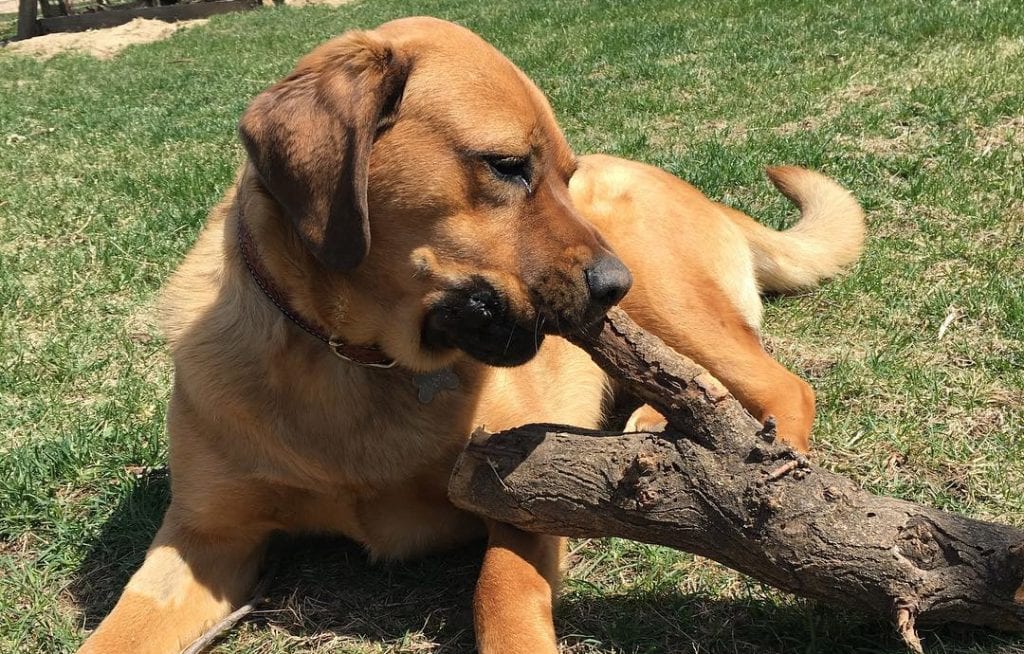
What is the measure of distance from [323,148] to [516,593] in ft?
4.03

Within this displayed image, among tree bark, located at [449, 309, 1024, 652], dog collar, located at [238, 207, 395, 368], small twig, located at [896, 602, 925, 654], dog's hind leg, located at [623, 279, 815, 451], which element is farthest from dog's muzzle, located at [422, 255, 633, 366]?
dog's hind leg, located at [623, 279, 815, 451]

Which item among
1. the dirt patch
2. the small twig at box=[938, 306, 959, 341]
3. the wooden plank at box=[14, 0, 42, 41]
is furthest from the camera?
the wooden plank at box=[14, 0, 42, 41]

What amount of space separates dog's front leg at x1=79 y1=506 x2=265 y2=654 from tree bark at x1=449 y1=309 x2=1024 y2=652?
2.82 ft

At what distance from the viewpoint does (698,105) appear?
7566mm

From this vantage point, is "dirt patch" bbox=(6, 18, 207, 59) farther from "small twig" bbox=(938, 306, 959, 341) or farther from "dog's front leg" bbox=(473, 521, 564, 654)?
"dog's front leg" bbox=(473, 521, 564, 654)

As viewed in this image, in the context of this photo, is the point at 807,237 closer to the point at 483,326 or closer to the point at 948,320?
the point at 948,320

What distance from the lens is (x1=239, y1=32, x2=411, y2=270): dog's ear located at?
229 cm

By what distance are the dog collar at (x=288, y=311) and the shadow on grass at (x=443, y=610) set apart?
697mm

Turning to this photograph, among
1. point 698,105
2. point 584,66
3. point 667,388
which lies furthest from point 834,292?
point 584,66

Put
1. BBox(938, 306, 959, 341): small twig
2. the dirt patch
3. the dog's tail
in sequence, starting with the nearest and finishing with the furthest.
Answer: BBox(938, 306, 959, 341): small twig → the dog's tail → the dirt patch

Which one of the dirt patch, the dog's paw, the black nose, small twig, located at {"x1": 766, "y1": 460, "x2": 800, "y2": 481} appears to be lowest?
the dirt patch

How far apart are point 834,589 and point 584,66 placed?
326 inches

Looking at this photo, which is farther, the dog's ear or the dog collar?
the dog collar

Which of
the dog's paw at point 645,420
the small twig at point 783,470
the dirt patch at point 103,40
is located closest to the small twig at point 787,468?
the small twig at point 783,470
